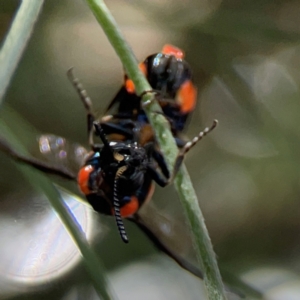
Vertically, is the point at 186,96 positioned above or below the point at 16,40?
below

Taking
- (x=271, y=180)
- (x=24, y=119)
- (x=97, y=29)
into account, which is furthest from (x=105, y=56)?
A: (x=271, y=180)

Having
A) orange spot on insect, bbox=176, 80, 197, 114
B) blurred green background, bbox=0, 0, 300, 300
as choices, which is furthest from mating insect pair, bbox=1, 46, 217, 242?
blurred green background, bbox=0, 0, 300, 300

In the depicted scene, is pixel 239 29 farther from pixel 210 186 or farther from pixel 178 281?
pixel 178 281

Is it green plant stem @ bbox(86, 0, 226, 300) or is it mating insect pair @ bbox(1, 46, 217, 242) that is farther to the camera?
mating insect pair @ bbox(1, 46, 217, 242)

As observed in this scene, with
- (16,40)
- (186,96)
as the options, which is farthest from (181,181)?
(186,96)

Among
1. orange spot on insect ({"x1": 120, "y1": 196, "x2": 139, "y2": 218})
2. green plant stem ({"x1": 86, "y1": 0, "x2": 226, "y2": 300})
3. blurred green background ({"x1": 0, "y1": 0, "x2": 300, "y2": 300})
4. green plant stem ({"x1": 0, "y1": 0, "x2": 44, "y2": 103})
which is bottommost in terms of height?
blurred green background ({"x1": 0, "y1": 0, "x2": 300, "y2": 300})

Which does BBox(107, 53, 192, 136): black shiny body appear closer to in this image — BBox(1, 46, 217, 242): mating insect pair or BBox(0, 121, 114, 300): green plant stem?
BBox(1, 46, 217, 242): mating insect pair

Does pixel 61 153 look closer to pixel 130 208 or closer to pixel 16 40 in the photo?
pixel 130 208
